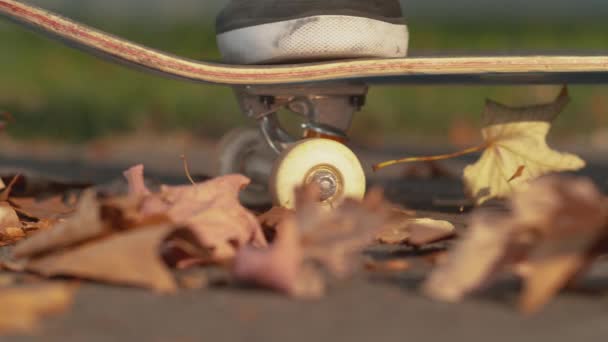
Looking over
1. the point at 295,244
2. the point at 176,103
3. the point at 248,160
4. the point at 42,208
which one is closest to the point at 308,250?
the point at 295,244

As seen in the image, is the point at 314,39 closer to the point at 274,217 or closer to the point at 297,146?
the point at 297,146

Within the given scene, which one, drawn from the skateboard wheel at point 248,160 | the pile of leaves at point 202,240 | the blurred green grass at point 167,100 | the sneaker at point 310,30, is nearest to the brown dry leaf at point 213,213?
the pile of leaves at point 202,240

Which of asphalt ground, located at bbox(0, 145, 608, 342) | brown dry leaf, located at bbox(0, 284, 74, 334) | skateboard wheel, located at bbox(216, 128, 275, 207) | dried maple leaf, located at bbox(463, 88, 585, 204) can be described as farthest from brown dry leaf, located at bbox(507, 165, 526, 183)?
brown dry leaf, located at bbox(0, 284, 74, 334)

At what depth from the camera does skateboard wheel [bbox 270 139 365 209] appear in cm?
229

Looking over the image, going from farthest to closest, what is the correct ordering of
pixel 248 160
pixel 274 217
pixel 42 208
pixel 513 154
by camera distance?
pixel 248 160 → pixel 42 208 → pixel 513 154 → pixel 274 217

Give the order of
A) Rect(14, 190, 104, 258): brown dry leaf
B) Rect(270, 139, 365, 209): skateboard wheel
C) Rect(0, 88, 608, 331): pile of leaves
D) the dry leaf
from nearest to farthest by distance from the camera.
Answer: Rect(0, 88, 608, 331): pile of leaves < Rect(14, 190, 104, 258): brown dry leaf < the dry leaf < Rect(270, 139, 365, 209): skateboard wheel

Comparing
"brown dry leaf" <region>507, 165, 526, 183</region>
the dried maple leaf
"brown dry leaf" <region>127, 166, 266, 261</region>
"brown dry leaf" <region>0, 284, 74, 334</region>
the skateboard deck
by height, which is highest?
the skateboard deck

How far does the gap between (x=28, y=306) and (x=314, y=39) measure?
1.38 metres

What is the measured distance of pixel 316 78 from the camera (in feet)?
7.95

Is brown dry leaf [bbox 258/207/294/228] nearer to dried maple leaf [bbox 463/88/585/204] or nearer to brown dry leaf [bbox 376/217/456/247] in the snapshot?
brown dry leaf [bbox 376/217/456/247]

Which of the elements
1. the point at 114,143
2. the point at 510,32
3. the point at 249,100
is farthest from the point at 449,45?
the point at 249,100

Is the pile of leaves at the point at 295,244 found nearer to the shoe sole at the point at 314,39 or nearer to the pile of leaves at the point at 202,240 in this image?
the pile of leaves at the point at 202,240

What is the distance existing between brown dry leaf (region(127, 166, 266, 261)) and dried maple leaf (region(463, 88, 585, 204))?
27.7 inches

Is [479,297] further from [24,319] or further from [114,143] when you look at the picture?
[114,143]
